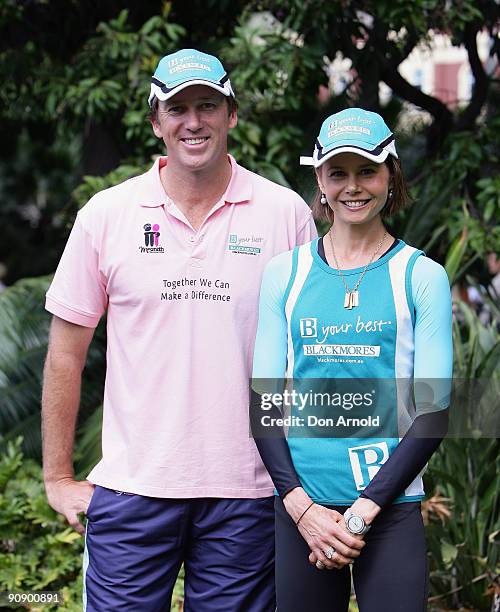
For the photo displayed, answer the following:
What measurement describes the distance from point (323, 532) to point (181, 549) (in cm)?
67

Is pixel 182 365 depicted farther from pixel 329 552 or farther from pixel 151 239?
pixel 329 552

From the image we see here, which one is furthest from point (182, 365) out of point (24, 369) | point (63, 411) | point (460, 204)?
point (460, 204)

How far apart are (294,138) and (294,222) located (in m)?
2.68

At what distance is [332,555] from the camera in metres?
2.80

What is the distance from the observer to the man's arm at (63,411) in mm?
3451

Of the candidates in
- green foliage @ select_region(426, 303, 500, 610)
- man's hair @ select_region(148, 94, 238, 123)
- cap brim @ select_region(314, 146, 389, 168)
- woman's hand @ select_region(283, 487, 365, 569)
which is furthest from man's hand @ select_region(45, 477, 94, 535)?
green foliage @ select_region(426, 303, 500, 610)

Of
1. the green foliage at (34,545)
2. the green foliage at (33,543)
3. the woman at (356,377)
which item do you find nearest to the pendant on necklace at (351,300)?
the woman at (356,377)

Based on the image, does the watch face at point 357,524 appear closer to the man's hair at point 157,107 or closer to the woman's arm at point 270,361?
the woman's arm at point 270,361

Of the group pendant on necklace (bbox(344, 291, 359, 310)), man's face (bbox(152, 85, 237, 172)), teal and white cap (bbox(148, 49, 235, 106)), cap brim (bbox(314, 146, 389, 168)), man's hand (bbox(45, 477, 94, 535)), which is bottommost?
Answer: man's hand (bbox(45, 477, 94, 535))

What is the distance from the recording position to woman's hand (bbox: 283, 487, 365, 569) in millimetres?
2783

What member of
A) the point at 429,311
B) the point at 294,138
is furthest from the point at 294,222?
the point at 294,138

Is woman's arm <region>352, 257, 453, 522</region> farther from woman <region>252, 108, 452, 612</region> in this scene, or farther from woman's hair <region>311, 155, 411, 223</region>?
woman's hair <region>311, 155, 411, 223</region>

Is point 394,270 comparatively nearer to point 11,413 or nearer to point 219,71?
point 219,71

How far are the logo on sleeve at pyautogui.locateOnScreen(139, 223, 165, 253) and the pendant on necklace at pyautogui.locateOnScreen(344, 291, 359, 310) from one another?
67 centimetres
